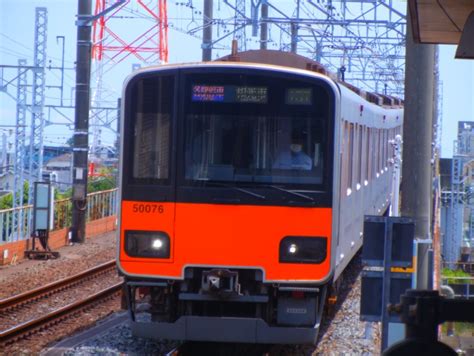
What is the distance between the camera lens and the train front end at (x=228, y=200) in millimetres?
7688

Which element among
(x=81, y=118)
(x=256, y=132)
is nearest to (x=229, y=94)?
(x=256, y=132)

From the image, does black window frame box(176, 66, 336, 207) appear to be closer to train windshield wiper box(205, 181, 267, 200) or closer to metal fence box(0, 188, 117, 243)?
train windshield wiper box(205, 181, 267, 200)

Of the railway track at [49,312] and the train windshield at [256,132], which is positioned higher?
the train windshield at [256,132]

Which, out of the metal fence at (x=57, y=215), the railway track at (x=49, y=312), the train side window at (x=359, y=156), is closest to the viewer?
the railway track at (x=49, y=312)

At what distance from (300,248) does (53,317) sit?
157 inches

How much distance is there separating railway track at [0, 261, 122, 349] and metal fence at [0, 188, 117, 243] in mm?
2476

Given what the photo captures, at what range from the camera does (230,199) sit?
770 centimetres

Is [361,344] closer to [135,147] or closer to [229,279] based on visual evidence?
[229,279]

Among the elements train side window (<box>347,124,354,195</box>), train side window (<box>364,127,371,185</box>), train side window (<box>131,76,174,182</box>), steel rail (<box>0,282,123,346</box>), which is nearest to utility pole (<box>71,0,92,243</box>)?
steel rail (<box>0,282,123,346</box>)

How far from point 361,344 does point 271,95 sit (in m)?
2.76

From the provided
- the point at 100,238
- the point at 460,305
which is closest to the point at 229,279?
the point at 460,305

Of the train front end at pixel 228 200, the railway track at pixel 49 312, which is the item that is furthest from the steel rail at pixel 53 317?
the train front end at pixel 228 200

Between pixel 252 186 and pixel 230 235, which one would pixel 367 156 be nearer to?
pixel 252 186

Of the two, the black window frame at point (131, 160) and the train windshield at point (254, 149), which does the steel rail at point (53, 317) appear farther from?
the train windshield at point (254, 149)
